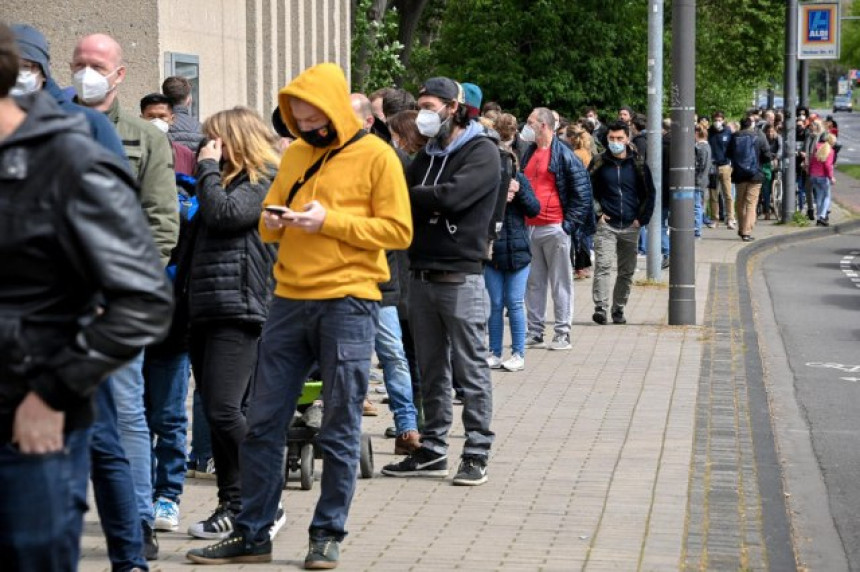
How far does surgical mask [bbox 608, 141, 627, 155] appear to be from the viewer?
14.9 metres

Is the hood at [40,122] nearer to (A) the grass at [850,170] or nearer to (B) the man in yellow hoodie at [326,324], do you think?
(B) the man in yellow hoodie at [326,324]

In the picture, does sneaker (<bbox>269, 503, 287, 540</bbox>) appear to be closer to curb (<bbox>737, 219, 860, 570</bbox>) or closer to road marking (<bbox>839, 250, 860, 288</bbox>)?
curb (<bbox>737, 219, 860, 570</bbox>)

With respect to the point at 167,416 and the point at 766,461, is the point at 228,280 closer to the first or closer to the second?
the point at 167,416

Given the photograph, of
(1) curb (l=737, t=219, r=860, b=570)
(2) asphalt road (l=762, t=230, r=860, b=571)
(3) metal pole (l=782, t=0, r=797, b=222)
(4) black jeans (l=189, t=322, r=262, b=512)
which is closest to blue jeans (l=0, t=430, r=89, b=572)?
(4) black jeans (l=189, t=322, r=262, b=512)

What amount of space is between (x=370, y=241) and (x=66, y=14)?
6609mm

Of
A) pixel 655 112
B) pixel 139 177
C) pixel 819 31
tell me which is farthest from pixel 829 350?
pixel 819 31

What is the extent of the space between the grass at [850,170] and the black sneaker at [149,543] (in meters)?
48.4

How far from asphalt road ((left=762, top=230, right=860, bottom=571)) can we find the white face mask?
2619mm

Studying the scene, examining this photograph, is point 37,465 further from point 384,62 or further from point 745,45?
point 745,45

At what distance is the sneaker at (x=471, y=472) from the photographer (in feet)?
26.7

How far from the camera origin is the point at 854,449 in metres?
9.90

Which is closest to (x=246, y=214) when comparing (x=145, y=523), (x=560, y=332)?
(x=145, y=523)

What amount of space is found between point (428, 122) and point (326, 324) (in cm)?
202

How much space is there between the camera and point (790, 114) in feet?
98.5
